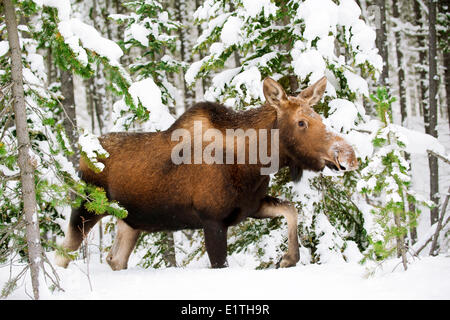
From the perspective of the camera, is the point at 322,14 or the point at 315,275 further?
the point at 322,14

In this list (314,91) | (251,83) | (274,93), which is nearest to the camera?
(274,93)

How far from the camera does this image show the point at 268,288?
3.75 meters

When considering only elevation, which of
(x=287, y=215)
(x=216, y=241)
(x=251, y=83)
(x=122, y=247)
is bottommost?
(x=122, y=247)

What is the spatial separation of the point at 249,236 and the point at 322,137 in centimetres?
301

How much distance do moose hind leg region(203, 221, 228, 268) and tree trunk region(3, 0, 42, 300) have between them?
93.7 inches

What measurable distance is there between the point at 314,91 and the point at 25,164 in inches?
155

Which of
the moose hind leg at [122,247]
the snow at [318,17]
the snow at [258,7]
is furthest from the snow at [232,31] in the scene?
the moose hind leg at [122,247]

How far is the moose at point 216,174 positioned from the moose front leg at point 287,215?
0.04 ft

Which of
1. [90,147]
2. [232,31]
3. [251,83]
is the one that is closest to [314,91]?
[251,83]

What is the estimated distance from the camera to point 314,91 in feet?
20.0

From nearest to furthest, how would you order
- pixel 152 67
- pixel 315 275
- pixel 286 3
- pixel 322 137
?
pixel 315 275 → pixel 322 137 → pixel 286 3 → pixel 152 67

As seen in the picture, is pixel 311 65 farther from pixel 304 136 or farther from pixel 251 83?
pixel 304 136
